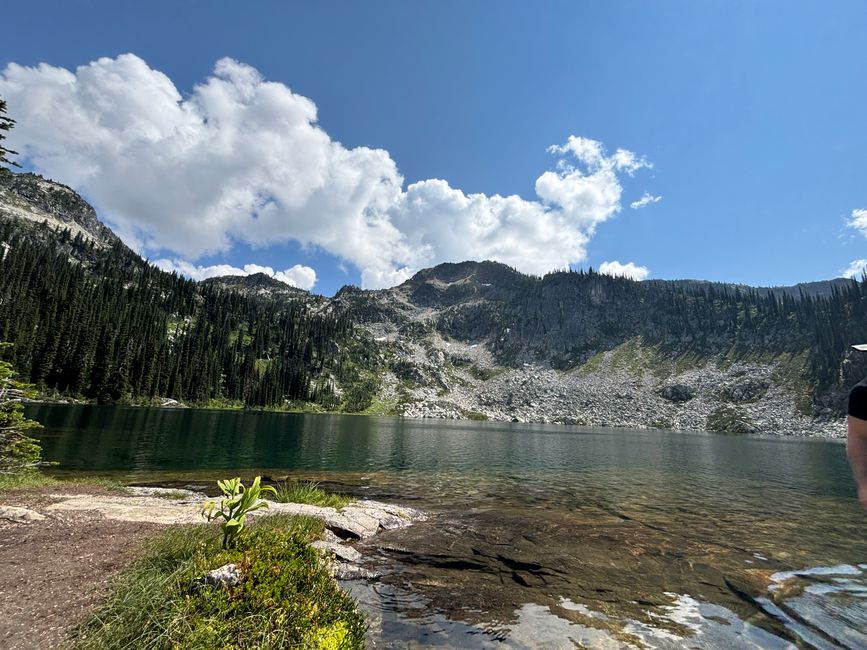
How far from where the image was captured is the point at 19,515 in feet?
48.4

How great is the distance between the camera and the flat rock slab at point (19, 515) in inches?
568

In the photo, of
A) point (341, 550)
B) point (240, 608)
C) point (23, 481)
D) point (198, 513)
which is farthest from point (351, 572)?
point (23, 481)

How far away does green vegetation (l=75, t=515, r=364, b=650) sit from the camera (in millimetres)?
6266

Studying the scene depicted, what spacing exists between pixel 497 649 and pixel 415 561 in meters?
6.93

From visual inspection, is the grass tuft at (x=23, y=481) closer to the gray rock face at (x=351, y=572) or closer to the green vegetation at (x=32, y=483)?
the green vegetation at (x=32, y=483)

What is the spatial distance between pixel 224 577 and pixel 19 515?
13.6m

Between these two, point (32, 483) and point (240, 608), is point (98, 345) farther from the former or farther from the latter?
point (240, 608)

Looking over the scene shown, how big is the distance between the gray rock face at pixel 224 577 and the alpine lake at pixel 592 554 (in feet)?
14.2

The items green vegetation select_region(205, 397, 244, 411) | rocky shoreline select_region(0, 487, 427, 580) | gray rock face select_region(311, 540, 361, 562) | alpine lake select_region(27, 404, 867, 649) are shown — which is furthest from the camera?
green vegetation select_region(205, 397, 244, 411)

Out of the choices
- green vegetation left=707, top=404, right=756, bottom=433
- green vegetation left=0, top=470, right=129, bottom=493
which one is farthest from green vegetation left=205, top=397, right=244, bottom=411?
green vegetation left=707, top=404, right=756, bottom=433

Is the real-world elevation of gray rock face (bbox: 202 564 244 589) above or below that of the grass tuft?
above

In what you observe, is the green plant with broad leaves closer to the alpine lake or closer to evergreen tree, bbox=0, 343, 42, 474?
the alpine lake

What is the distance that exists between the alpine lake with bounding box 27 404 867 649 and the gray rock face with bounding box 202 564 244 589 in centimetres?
434

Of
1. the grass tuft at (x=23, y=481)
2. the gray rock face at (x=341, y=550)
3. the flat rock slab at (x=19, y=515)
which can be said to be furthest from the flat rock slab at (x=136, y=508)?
the gray rock face at (x=341, y=550)
